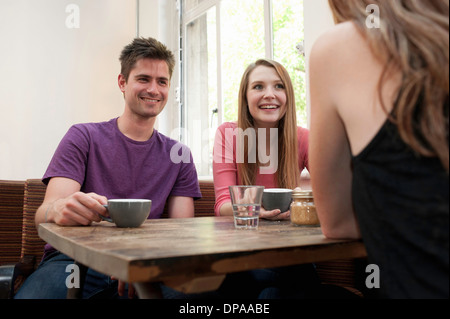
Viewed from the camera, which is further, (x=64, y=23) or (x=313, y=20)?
(x=64, y=23)

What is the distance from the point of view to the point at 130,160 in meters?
1.70

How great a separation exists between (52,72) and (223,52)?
1.64 metres

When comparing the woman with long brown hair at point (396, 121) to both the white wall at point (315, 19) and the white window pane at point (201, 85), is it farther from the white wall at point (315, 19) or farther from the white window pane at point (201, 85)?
the white window pane at point (201, 85)

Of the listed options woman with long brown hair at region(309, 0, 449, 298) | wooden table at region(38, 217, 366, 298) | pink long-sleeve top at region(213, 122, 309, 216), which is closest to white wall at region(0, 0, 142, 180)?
pink long-sleeve top at region(213, 122, 309, 216)

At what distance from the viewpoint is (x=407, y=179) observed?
551mm

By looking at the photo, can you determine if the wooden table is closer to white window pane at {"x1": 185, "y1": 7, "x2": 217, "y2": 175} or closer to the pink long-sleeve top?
the pink long-sleeve top

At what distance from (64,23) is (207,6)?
1404mm

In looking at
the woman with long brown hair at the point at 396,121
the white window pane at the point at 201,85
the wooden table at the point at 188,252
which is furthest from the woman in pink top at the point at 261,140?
the white window pane at the point at 201,85

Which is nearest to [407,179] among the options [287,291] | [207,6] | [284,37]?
[287,291]

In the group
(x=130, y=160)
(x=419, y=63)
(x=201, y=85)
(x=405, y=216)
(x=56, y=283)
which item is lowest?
(x=56, y=283)

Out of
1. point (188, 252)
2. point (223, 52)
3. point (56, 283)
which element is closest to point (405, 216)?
point (188, 252)

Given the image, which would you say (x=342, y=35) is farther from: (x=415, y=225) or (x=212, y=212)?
(x=212, y=212)

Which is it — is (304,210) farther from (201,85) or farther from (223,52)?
(201,85)

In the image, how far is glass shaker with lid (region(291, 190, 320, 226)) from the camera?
3.38ft
